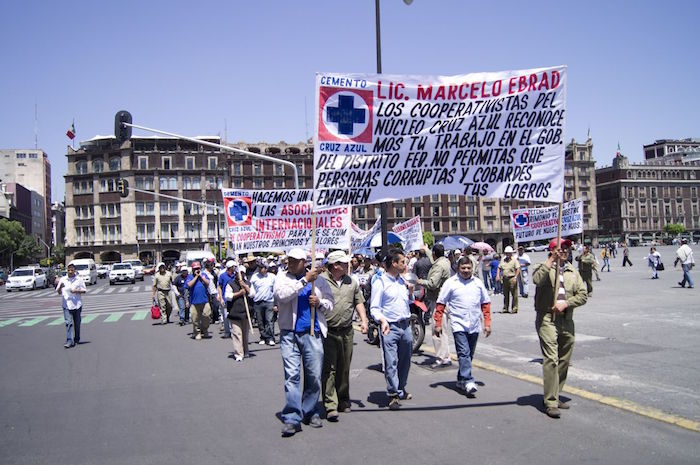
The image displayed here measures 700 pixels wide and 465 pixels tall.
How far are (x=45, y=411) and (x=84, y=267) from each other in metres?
41.8

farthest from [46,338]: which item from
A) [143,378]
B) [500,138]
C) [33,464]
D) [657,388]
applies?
[657,388]

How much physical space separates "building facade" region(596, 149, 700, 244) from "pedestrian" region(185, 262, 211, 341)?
118031 millimetres

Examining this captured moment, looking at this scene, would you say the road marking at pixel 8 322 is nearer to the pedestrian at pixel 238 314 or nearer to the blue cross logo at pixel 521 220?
the pedestrian at pixel 238 314

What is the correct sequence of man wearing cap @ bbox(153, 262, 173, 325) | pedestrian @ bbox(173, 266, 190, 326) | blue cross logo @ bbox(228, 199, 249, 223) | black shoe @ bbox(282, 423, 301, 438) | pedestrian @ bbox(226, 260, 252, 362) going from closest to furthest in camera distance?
1. black shoe @ bbox(282, 423, 301, 438)
2. pedestrian @ bbox(226, 260, 252, 362)
3. blue cross logo @ bbox(228, 199, 249, 223)
4. pedestrian @ bbox(173, 266, 190, 326)
5. man wearing cap @ bbox(153, 262, 173, 325)

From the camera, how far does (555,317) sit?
6145 mm

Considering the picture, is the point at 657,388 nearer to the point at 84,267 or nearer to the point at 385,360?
the point at 385,360

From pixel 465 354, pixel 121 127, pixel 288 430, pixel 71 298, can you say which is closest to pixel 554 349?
pixel 465 354

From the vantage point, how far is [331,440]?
558 cm

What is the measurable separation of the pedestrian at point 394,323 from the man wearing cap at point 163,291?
11.6m

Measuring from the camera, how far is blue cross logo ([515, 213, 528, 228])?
734 inches

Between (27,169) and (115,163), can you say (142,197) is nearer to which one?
(115,163)

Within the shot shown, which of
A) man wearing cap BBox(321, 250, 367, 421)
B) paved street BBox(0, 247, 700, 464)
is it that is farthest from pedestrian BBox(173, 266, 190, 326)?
man wearing cap BBox(321, 250, 367, 421)

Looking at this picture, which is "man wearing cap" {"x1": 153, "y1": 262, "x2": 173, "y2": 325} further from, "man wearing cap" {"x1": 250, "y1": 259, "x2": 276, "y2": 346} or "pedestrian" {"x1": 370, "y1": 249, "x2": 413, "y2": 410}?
"pedestrian" {"x1": 370, "y1": 249, "x2": 413, "y2": 410}

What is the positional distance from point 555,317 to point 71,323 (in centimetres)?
1091
